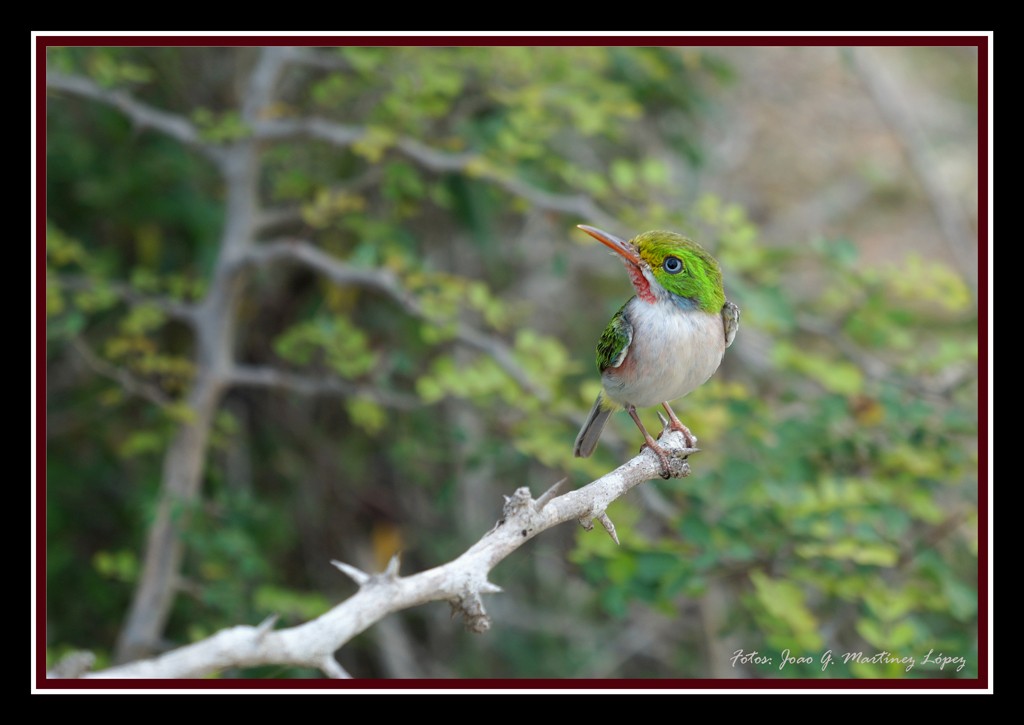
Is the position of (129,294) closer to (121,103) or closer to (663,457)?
(121,103)

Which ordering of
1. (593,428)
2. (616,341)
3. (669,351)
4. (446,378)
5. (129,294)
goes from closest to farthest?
1. (669,351)
2. (616,341)
3. (593,428)
4. (446,378)
5. (129,294)

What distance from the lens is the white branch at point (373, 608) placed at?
77.2 inches

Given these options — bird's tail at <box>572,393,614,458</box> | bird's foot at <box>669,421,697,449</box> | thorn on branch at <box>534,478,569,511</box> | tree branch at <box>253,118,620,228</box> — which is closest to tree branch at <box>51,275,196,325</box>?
tree branch at <box>253,118,620,228</box>

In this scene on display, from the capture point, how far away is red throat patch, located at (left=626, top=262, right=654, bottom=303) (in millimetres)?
2367

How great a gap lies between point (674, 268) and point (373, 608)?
3.20 feet

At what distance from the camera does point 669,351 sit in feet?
7.61

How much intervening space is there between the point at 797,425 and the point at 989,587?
3.80 ft

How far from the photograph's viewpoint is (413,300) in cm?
445

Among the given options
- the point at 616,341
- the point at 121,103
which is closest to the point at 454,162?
the point at 121,103

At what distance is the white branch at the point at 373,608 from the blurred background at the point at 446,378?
1492mm

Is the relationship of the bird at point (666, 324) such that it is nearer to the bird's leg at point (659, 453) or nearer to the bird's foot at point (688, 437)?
the bird's leg at point (659, 453)

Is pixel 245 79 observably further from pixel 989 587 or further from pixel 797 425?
pixel 989 587

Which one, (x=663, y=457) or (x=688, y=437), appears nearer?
(x=663, y=457)

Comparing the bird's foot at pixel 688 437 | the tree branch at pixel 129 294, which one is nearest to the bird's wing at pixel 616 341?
the bird's foot at pixel 688 437
